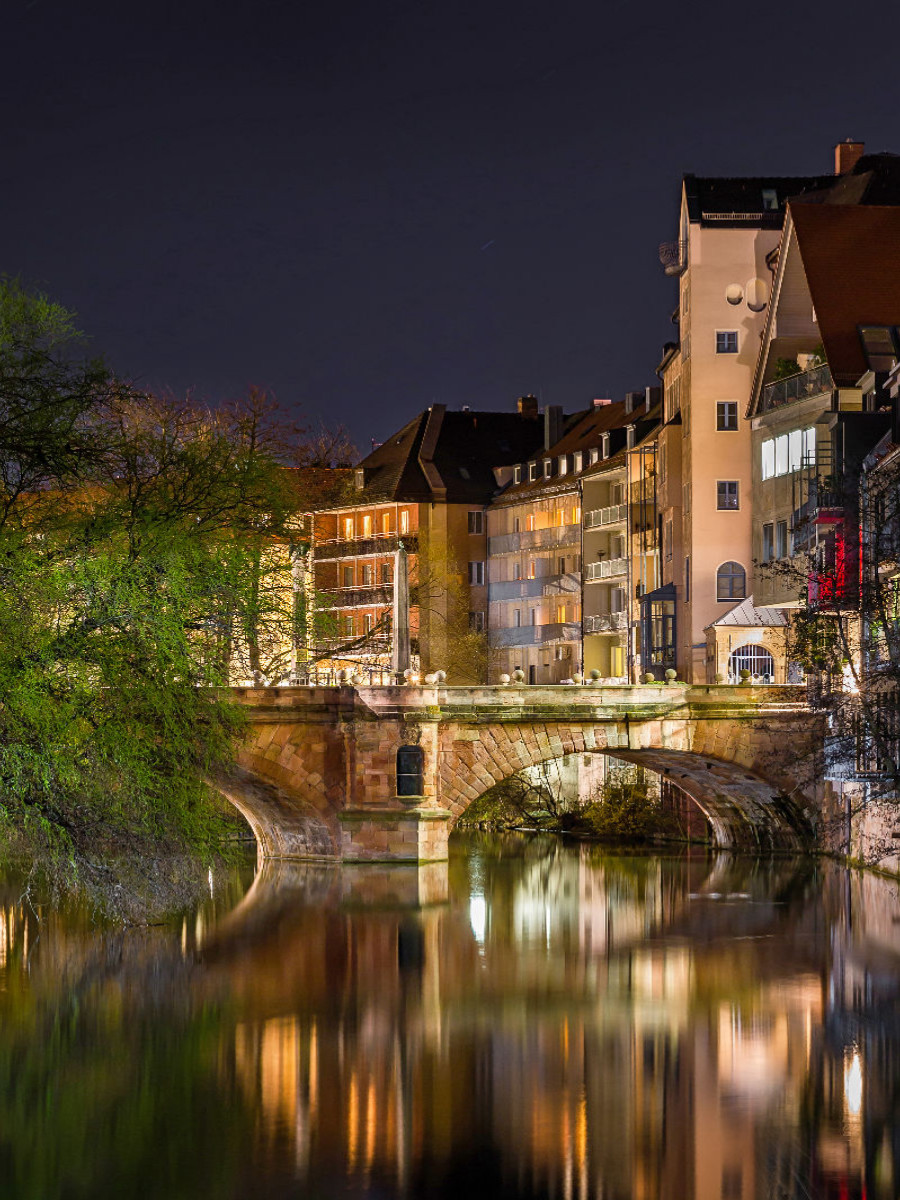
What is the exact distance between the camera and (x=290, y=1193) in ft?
79.3

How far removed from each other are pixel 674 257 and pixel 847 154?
268 inches

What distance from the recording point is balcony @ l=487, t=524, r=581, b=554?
90.9 meters

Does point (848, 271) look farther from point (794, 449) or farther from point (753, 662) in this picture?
point (753, 662)

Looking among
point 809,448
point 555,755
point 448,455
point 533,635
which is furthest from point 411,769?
point 448,455

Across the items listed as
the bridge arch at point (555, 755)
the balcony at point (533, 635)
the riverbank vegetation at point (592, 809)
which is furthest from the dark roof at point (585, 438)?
the bridge arch at point (555, 755)

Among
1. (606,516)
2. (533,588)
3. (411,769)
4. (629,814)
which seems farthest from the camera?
(533,588)

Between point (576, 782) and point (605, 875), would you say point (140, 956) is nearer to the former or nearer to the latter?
point (605, 875)

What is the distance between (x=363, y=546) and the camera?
97.9 metres

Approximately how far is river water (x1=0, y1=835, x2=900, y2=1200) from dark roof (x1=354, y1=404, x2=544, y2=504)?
4671 centimetres

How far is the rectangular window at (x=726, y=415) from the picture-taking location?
66562mm

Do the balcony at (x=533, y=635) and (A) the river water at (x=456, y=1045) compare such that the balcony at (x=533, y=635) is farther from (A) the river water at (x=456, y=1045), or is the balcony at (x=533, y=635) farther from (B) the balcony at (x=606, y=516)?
(A) the river water at (x=456, y=1045)

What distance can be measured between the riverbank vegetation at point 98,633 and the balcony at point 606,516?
1650 inches

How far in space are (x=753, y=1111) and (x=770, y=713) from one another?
28.5 meters

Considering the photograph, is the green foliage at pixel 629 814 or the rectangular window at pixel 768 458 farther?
the green foliage at pixel 629 814
